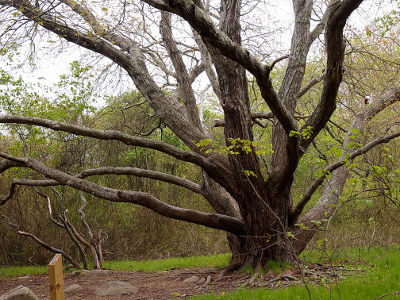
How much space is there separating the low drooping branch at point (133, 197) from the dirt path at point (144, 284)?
0.86m

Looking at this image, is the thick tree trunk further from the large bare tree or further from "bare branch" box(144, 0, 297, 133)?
"bare branch" box(144, 0, 297, 133)

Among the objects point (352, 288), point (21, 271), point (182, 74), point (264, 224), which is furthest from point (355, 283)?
point (21, 271)

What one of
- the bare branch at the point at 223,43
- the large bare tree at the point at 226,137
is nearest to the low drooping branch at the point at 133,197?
the large bare tree at the point at 226,137

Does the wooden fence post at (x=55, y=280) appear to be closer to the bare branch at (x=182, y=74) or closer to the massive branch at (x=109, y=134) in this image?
the massive branch at (x=109, y=134)

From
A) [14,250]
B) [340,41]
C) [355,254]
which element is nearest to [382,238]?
[355,254]

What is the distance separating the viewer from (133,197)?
6.21 m

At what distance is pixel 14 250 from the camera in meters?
11.1

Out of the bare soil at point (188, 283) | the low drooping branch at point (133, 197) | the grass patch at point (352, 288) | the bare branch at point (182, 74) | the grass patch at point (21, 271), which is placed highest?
the bare branch at point (182, 74)

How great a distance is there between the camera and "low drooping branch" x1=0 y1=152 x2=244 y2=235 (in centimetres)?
612

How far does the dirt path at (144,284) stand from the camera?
6.17 m

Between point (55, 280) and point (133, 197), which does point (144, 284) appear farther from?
point (55, 280)

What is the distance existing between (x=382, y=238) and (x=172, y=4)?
315 inches

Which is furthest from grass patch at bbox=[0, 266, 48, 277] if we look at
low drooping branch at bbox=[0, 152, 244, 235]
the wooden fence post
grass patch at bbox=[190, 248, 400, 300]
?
the wooden fence post

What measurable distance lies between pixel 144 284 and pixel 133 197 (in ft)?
5.97
